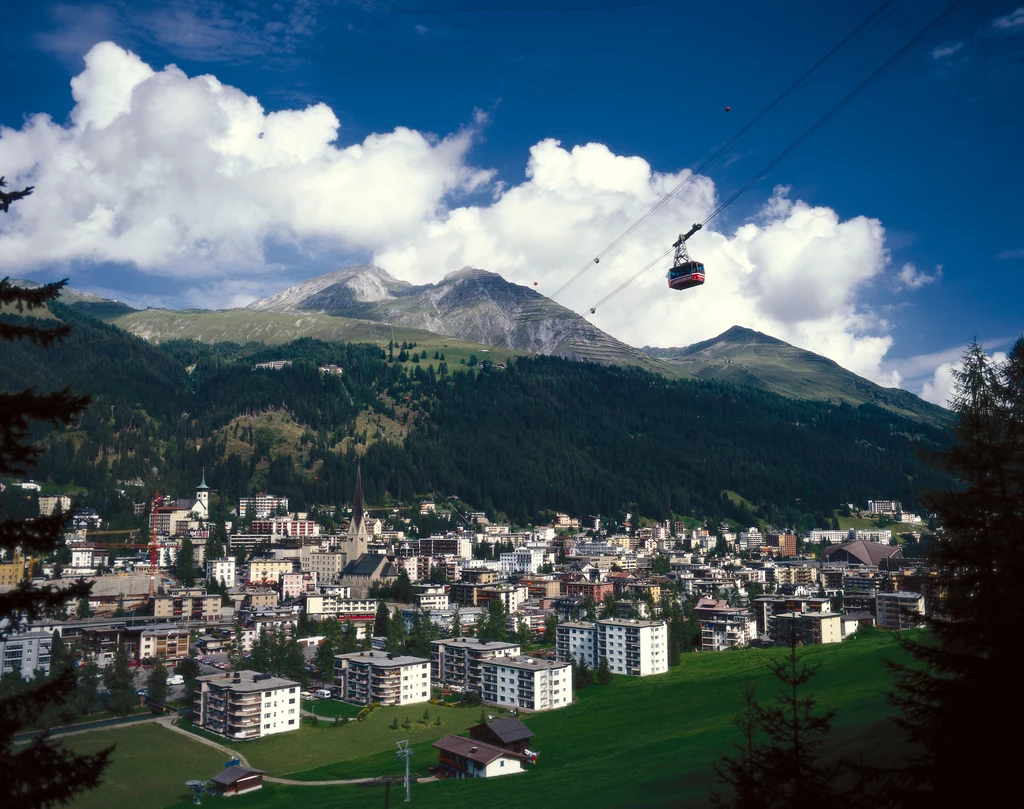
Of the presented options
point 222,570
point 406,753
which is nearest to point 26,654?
point 406,753

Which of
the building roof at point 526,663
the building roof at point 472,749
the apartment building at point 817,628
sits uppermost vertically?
the apartment building at point 817,628

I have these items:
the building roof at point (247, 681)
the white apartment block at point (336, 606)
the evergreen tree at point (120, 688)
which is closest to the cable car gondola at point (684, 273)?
the building roof at point (247, 681)

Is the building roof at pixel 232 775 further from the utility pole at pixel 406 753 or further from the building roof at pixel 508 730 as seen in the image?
the building roof at pixel 508 730

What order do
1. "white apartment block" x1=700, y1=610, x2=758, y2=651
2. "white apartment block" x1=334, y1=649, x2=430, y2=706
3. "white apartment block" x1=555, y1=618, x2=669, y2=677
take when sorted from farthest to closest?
"white apartment block" x1=700, y1=610, x2=758, y2=651 → "white apartment block" x1=555, y1=618, x2=669, y2=677 → "white apartment block" x1=334, y1=649, x2=430, y2=706

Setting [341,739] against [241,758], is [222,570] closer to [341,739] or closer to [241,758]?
[341,739]

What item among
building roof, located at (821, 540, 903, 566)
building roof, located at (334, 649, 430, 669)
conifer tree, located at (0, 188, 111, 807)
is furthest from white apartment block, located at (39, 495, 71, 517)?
conifer tree, located at (0, 188, 111, 807)

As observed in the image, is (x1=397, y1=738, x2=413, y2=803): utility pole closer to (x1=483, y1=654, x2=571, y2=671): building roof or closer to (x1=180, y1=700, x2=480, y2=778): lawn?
(x1=180, y1=700, x2=480, y2=778): lawn
